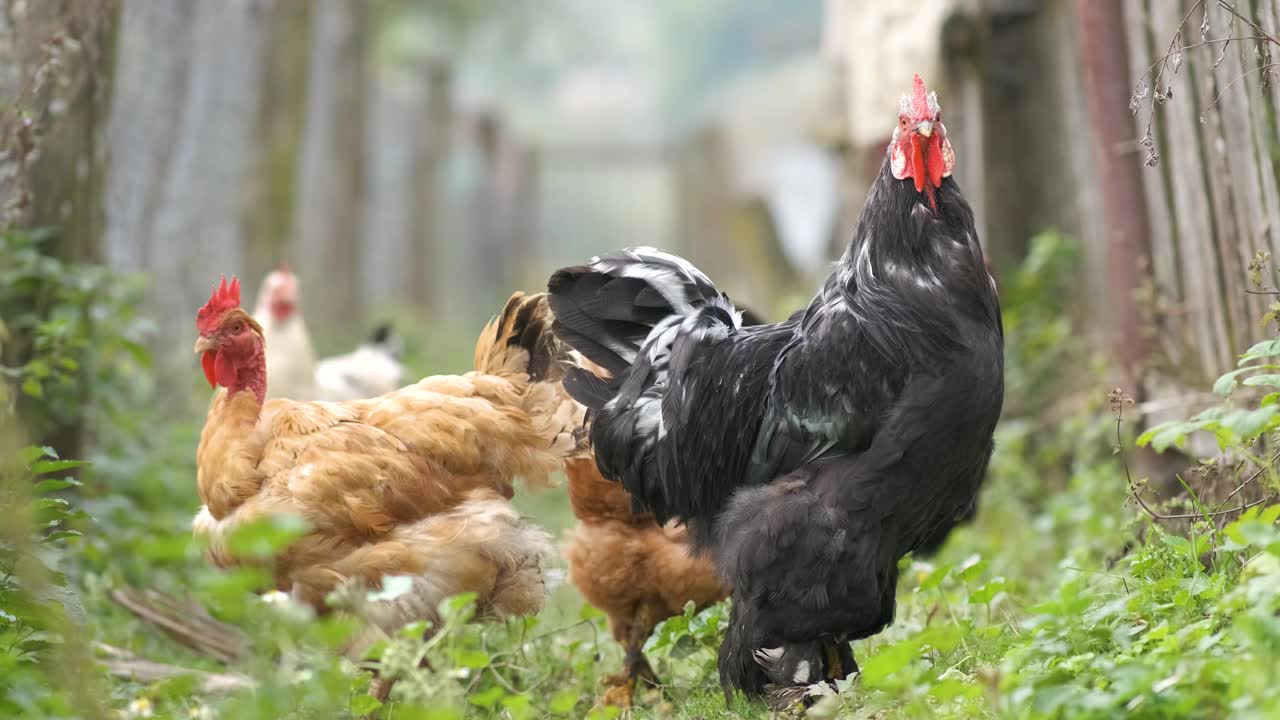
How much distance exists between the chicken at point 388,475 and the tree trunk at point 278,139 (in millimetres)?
7795

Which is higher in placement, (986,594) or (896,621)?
(986,594)

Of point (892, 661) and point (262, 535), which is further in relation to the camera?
point (892, 661)

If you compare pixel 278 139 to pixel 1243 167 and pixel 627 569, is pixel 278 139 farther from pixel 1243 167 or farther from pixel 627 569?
pixel 1243 167

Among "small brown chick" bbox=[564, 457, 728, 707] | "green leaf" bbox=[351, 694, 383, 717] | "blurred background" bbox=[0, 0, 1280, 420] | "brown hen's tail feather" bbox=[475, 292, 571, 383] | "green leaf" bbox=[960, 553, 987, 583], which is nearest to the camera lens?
"green leaf" bbox=[351, 694, 383, 717]

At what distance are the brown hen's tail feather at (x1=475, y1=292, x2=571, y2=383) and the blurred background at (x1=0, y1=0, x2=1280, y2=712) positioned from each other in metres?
1.78

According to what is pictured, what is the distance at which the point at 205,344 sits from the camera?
14.9 feet

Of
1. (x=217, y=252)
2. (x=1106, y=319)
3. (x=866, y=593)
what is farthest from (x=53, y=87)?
(x=217, y=252)

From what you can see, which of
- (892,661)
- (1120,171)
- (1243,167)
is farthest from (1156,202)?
(892,661)

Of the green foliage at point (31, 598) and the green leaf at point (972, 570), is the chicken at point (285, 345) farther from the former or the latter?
the green leaf at point (972, 570)

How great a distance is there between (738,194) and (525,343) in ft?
49.3

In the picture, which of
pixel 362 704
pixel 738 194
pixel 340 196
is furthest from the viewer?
pixel 738 194

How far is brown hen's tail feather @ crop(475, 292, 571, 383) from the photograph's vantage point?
4980mm

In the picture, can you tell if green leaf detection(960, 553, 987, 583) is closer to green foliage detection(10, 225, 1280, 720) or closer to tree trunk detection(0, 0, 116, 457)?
green foliage detection(10, 225, 1280, 720)

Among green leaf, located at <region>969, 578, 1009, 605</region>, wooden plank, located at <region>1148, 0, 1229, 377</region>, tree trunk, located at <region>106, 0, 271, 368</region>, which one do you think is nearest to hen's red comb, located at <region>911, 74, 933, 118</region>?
green leaf, located at <region>969, 578, 1009, 605</region>
